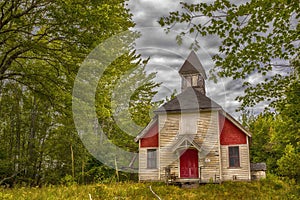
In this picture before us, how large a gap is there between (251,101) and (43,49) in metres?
9.99

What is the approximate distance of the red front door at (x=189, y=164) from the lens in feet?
76.0

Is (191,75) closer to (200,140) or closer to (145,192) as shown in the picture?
(200,140)

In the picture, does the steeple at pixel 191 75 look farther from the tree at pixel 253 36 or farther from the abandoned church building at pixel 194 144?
the tree at pixel 253 36

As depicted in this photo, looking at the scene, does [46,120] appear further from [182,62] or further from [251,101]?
[251,101]

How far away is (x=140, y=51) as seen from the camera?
87.7 ft

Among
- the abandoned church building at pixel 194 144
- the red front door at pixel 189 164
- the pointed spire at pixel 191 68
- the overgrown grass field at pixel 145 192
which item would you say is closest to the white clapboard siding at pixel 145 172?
the abandoned church building at pixel 194 144

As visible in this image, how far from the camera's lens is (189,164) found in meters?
23.4

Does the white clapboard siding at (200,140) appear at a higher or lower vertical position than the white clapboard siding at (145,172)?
higher

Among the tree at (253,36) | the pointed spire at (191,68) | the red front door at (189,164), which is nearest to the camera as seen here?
the tree at (253,36)

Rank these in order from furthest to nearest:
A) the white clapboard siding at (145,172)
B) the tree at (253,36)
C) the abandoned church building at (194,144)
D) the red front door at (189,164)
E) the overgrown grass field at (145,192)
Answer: the white clapboard siding at (145,172) → the red front door at (189,164) → the abandoned church building at (194,144) → the overgrown grass field at (145,192) → the tree at (253,36)

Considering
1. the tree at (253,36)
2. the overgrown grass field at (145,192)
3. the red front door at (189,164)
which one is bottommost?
the overgrown grass field at (145,192)

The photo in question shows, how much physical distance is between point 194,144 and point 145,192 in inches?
305

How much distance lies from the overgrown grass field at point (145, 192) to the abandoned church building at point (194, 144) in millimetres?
1935

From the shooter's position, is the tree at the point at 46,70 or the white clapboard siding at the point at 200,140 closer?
the tree at the point at 46,70
